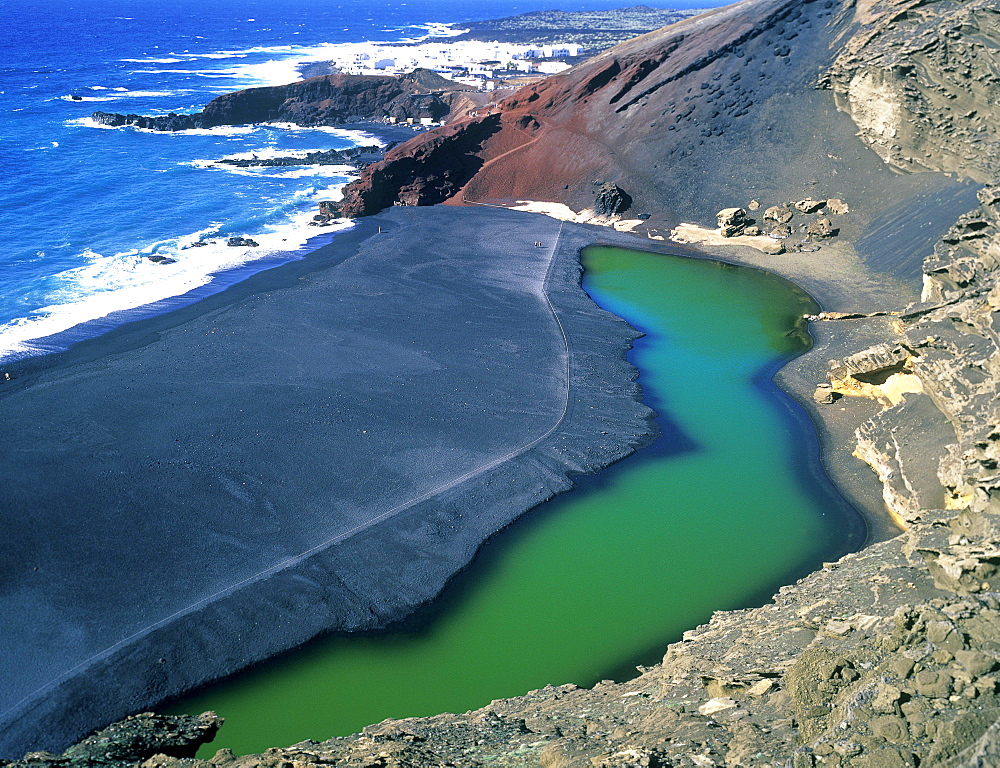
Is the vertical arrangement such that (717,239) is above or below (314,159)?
below

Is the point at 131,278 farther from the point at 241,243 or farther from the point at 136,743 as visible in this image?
the point at 136,743

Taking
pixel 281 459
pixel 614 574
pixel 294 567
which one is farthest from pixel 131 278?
pixel 614 574

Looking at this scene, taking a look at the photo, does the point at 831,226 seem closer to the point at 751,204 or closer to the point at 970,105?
the point at 751,204

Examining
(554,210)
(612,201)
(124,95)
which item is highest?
(124,95)

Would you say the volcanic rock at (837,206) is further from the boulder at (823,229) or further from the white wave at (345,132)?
the white wave at (345,132)

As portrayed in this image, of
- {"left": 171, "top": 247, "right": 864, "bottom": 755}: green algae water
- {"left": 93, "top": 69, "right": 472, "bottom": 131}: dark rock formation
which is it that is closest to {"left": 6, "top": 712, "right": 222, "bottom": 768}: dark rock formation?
{"left": 171, "top": 247, "right": 864, "bottom": 755}: green algae water

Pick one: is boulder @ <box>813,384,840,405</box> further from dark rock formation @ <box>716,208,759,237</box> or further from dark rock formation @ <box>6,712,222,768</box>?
dark rock formation @ <box>6,712,222,768</box>

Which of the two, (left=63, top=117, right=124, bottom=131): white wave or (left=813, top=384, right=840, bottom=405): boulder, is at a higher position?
(left=63, top=117, right=124, bottom=131): white wave

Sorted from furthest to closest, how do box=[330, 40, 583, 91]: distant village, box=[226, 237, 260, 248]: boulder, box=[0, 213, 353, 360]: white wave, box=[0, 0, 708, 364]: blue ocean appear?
box=[330, 40, 583, 91]: distant village, box=[226, 237, 260, 248]: boulder, box=[0, 0, 708, 364]: blue ocean, box=[0, 213, 353, 360]: white wave
